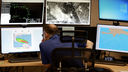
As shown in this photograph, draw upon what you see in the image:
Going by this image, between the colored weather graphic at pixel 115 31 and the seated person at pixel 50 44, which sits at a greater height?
the colored weather graphic at pixel 115 31

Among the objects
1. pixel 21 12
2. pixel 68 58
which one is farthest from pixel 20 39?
pixel 68 58

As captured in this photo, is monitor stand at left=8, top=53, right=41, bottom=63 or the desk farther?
monitor stand at left=8, top=53, right=41, bottom=63

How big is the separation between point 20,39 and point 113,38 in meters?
1.28

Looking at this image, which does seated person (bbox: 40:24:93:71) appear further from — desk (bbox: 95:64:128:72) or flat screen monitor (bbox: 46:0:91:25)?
flat screen monitor (bbox: 46:0:91:25)

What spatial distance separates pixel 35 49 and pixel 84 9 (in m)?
1.01

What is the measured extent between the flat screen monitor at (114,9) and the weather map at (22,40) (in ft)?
3.58

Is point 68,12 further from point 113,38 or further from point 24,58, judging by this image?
point 24,58

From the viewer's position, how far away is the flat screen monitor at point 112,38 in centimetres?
273

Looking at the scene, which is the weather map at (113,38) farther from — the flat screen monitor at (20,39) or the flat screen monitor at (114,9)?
the flat screen monitor at (20,39)

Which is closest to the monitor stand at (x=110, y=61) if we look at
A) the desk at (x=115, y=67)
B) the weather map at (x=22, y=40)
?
the desk at (x=115, y=67)

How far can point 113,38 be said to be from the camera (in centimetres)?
279

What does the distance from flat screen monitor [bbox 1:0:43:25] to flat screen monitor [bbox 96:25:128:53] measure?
3.22 ft

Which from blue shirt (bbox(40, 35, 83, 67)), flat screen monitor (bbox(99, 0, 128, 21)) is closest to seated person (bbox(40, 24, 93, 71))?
→ blue shirt (bbox(40, 35, 83, 67))

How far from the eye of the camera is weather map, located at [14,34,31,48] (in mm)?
2895
